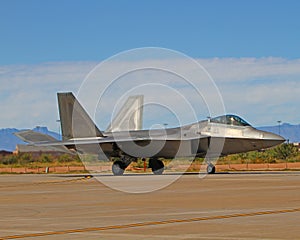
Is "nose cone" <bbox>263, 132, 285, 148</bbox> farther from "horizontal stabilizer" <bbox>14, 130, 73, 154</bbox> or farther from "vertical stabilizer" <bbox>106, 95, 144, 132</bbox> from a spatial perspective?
"horizontal stabilizer" <bbox>14, 130, 73, 154</bbox>

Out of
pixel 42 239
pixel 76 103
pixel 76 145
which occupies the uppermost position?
pixel 76 103

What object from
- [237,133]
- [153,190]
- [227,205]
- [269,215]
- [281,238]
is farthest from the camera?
[237,133]

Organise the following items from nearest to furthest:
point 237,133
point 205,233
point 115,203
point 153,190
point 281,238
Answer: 1. point 281,238
2. point 205,233
3. point 115,203
4. point 153,190
5. point 237,133

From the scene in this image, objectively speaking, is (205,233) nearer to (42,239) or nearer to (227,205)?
(42,239)

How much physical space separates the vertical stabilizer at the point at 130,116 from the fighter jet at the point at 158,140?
170 inches

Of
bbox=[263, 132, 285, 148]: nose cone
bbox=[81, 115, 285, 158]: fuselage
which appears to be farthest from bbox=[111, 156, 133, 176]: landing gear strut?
bbox=[263, 132, 285, 148]: nose cone

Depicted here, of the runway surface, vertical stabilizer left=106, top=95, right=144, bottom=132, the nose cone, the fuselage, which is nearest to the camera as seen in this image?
the runway surface

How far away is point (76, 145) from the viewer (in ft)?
149

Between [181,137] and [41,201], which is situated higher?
[181,137]

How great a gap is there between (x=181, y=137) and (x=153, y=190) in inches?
724

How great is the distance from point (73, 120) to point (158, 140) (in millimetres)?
6170

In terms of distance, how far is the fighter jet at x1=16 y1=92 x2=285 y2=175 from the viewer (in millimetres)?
44562

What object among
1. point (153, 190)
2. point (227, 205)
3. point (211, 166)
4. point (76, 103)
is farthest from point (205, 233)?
point (76, 103)

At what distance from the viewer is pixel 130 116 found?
53.1 meters
